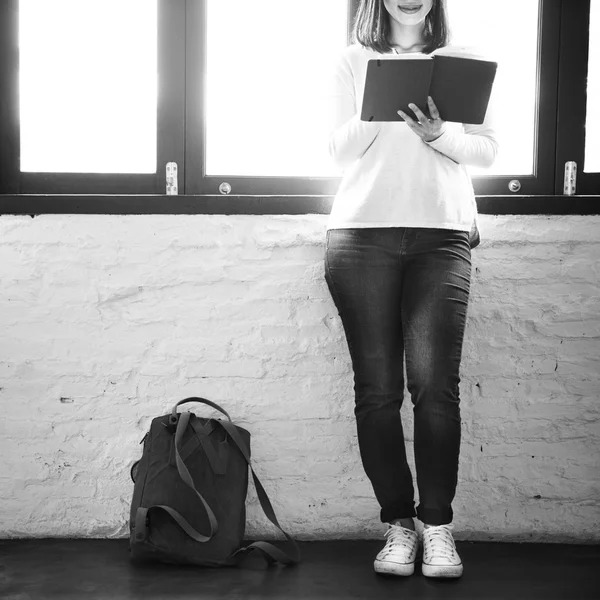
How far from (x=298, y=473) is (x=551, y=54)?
1.50 meters

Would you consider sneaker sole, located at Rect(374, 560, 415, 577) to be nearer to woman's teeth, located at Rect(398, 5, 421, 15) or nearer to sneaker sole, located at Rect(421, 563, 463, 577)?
sneaker sole, located at Rect(421, 563, 463, 577)

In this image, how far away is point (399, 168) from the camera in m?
1.66

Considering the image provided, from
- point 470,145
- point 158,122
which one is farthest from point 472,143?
point 158,122

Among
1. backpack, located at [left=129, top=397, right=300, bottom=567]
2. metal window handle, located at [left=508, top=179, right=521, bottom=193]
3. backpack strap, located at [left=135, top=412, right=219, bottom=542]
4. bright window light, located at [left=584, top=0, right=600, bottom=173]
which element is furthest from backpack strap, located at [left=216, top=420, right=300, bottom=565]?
bright window light, located at [left=584, top=0, right=600, bottom=173]

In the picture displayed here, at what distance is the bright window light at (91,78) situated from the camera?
213 centimetres

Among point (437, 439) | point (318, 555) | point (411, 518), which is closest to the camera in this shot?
point (437, 439)

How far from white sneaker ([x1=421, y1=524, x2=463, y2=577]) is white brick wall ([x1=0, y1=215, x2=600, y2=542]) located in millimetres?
363

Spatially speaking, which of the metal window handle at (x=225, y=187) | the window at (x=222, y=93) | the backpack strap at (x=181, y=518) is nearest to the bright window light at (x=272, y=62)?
the window at (x=222, y=93)

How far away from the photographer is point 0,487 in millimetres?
2023

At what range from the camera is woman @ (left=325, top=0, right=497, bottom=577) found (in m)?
1.63

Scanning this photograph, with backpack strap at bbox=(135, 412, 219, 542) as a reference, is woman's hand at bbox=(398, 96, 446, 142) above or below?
above

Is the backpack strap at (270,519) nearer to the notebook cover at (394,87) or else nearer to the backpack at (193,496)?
the backpack at (193,496)

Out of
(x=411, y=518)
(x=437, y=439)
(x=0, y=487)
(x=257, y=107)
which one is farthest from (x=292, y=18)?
(x=0, y=487)

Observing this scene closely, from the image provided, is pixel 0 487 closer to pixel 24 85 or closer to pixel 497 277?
pixel 24 85
